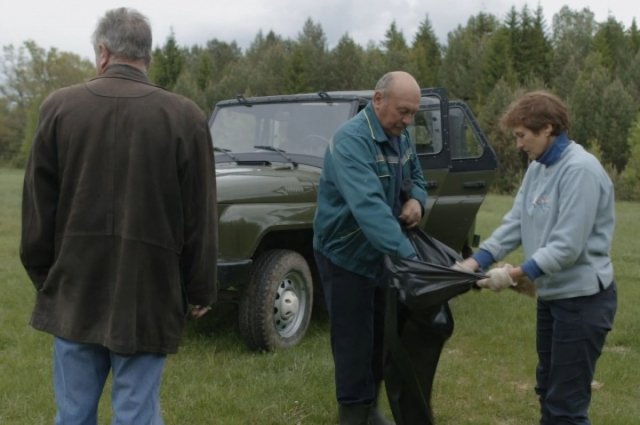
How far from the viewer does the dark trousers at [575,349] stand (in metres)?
3.01

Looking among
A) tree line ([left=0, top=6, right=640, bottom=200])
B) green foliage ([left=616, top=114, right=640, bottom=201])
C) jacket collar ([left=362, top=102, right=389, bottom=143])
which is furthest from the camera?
tree line ([left=0, top=6, right=640, bottom=200])

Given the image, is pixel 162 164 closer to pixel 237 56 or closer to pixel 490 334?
pixel 490 334

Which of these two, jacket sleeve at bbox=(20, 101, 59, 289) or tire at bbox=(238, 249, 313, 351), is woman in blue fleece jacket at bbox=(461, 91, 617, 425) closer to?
jacket sleeve at bbox=(20, 101, 59, 289)

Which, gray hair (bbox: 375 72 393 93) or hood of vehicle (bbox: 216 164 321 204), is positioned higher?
gray hair (bbox: 375 72 393 93)

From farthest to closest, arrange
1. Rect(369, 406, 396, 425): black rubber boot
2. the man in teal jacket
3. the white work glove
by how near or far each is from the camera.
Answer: Rect(369, 406, 396, 425): black rubber boot < the man in teal jacket < the white work glove

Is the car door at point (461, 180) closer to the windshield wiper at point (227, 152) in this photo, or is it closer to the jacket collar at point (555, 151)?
the windshield wiper at point (227, 152)

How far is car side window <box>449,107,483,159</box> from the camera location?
22.0ft

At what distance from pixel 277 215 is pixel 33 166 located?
2.86 meters

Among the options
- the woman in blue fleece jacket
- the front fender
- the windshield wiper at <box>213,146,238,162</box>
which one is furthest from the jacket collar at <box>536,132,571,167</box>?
the windshield wiper at <box>213,146,238,162</box>

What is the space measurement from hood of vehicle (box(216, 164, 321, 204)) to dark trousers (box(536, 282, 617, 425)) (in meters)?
2.51

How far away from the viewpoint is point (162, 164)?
2408 millimetres

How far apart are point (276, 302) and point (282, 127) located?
1.56m

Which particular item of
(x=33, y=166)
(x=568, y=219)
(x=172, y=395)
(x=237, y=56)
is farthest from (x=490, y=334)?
(x=237, y=56)

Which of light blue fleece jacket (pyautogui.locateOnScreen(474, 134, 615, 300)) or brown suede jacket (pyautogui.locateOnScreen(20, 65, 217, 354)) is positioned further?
light blue fleece jacket (pyautogui.locateOnScreen(474, 134, 615, 300))
